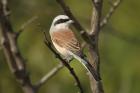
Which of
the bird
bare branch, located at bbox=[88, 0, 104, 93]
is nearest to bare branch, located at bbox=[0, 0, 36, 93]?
the bird

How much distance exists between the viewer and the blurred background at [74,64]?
589 cm

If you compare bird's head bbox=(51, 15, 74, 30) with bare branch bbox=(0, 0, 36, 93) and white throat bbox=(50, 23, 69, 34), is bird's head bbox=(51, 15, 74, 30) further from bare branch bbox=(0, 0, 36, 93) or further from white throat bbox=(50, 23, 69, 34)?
bare branch bbox=(0, 0, 36, 93)

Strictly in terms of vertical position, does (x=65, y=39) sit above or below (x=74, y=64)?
above

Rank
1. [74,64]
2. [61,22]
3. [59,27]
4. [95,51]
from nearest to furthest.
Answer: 1. [95,51]
2. [61,22]
3. [59,27]
4. [74,64]

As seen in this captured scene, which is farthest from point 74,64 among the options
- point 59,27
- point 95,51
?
point 95,51

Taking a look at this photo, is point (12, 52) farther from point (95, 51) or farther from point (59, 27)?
point (95, 51)

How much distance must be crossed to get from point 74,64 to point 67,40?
1.74 m

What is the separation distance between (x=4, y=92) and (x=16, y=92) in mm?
253

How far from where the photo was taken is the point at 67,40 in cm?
397

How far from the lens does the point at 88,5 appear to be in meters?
6.44

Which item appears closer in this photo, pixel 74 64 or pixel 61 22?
pixel 61 22

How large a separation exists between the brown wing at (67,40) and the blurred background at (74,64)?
1.63 m

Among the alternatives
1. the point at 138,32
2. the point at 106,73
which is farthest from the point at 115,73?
the point at 138,32

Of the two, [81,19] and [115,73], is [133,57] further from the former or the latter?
[81,19]
